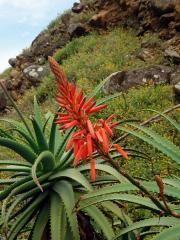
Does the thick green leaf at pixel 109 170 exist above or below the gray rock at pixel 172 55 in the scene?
above

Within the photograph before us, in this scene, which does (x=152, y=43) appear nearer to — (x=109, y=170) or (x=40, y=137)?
(x=40, y=137)

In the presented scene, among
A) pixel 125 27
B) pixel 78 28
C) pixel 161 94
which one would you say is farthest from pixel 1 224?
pixel 78 28

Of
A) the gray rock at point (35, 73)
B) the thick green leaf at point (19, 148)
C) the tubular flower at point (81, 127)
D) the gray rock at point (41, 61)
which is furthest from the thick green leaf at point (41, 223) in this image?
the gray rock at point (41, 61)

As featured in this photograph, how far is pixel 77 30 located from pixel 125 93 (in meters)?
7.84

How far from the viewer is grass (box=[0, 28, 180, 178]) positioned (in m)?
8.12

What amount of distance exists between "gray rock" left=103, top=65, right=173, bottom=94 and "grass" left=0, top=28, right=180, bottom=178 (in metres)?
0.29

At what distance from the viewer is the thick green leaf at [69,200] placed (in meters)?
3.31

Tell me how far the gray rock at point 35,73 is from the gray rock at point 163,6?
487cm

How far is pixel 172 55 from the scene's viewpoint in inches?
492

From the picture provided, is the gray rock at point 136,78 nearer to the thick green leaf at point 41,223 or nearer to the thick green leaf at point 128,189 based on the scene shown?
the thick green leaf at point 41,223

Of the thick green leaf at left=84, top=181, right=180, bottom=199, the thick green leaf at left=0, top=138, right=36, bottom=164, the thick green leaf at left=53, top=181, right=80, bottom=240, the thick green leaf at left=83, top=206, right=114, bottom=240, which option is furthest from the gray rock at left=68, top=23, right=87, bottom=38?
the thick green leaf at left=84, top=181, right=180, bottom=199

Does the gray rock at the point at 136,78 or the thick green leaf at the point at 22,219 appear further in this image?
the gray rock at the point at 136,78

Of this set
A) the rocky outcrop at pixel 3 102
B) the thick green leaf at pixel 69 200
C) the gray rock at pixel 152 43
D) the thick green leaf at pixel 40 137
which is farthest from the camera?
the rocky outcrop at pixel 3 102

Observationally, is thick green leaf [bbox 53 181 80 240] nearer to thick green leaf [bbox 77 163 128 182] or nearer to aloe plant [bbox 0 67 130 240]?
aloe plant [bbox 0 67 130 240]
